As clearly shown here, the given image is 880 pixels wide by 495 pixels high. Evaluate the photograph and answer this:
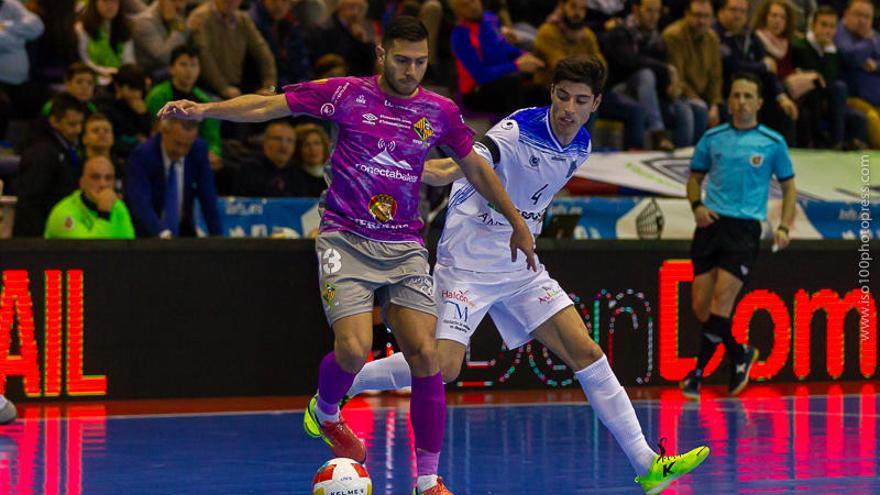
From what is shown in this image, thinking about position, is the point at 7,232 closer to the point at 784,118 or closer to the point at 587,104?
the point at 587,104

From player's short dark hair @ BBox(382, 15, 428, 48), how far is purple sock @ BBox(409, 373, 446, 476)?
5.18 ft

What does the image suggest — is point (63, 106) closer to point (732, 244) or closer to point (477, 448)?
point (477, 448)

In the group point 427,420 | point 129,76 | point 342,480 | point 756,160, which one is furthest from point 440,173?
point 129,76

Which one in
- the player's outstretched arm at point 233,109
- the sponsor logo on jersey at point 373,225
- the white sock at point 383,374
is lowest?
the white sock at point 383,374

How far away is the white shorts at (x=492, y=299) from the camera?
823 centimetres

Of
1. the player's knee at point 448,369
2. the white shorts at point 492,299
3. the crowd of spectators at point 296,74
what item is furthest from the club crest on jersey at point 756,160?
the player's knee at point 448,369

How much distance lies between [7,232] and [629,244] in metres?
5.05

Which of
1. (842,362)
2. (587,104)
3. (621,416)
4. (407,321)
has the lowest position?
(842,362)

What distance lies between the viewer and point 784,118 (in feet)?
56.2

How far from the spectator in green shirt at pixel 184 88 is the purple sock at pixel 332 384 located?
5675mm

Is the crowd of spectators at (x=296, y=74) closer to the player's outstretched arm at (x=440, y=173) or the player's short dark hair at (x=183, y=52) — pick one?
the player's short dark hair at (x=183, y=52)

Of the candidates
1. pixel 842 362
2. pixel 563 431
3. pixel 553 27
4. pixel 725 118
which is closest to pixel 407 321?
pixel 563 431

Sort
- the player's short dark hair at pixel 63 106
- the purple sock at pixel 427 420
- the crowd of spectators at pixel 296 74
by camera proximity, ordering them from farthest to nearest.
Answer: the player's short dark hair at pixel 63 106 → the crowd of spectators at pixel 296 74 → the purple sock at pixel 427 420

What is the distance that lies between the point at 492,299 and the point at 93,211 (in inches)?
194
